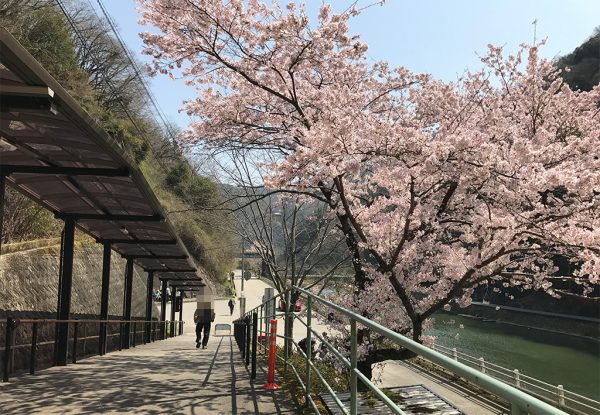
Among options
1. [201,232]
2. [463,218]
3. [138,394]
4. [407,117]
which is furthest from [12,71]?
[201,232]

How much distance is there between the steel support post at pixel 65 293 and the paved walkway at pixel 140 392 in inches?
23.2

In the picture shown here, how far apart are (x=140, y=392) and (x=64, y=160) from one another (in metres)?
2.94

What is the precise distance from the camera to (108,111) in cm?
3331

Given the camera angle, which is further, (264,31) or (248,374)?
(264,31)

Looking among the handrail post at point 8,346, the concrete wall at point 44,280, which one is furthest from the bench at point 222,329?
the handrail post at point 8,346

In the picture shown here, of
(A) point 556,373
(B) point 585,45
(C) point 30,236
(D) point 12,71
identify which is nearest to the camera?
(D) point 12,71

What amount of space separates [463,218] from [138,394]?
5.62 meters

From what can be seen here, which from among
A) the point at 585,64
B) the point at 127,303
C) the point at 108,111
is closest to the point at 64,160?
the point at 127,303

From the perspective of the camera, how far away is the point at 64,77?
26000 mm

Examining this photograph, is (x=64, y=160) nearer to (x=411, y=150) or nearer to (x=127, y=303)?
(x=411, y=150)

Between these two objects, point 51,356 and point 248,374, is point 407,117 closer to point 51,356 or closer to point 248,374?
point 248,374

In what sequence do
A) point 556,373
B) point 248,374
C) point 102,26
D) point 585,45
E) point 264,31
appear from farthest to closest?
point 585,45 < point 102,26 < point 556,373 < point 264,31 < point 248,374

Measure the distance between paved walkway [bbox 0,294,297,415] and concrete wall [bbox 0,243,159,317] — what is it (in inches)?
105

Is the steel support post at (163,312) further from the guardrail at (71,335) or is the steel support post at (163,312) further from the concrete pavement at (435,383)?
the concrete pavement at (435,383)
